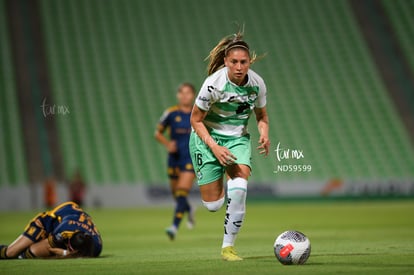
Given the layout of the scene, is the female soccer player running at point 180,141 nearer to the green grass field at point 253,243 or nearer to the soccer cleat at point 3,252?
the green grass field at point 253,243

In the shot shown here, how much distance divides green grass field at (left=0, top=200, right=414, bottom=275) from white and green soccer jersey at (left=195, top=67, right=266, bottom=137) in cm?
132

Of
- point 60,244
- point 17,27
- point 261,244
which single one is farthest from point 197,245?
point 17,27

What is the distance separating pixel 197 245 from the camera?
11.2 meters

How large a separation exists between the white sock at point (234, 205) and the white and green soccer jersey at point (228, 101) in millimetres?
558

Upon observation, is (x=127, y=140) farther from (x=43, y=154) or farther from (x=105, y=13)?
(x=105, y=13)

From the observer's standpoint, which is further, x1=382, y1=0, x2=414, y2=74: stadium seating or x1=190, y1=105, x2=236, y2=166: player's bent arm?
x1=382, y1=0, x2=414, y2=74: stadium seating

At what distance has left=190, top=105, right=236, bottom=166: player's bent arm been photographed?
26.0 ft

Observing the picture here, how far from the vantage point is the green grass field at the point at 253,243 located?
762 centimetres

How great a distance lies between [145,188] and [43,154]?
12.0 feet

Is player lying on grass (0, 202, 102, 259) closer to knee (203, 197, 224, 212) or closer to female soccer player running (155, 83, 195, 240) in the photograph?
knee (203, 197, 224, 212)

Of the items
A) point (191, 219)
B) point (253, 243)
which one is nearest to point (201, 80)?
point (191, 219)

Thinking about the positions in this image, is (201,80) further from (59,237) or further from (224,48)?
(224,48)

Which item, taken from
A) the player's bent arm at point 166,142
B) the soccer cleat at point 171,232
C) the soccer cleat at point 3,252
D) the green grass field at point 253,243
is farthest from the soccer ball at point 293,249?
the player's bent arm at point 166,142

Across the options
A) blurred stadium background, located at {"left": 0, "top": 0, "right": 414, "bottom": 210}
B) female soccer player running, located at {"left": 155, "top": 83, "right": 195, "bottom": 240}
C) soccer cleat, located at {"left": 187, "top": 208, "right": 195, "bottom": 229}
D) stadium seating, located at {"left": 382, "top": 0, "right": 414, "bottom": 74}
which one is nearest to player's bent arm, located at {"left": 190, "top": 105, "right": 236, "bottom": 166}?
female soccer player running, located at {"left": 155, "top": 83, "right": 195, "bottom": 240}
